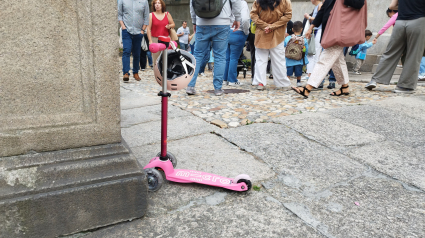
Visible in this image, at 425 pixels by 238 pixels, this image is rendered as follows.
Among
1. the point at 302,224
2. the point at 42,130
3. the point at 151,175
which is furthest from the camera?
the point at 151,175

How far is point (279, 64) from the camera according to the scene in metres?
5.94

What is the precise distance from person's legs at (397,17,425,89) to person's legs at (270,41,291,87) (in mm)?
1977

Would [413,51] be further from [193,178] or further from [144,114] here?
[193,178]

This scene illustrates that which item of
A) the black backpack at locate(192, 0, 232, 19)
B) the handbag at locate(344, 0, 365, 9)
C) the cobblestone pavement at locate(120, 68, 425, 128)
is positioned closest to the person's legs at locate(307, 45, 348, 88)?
the cobblestone pavement at locate(120, 68, 425, 128)

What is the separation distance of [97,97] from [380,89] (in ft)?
18.5

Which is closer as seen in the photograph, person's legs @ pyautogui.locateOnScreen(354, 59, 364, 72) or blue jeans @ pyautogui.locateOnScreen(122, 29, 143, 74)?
blue jeans @ pyautogui.locateOnScreen(122, 29, 143, 74)

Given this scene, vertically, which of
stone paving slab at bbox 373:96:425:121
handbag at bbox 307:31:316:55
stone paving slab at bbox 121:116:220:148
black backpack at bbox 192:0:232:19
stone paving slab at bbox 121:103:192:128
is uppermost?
black backpack at bbox 192:0:232:19

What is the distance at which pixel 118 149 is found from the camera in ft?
5.78

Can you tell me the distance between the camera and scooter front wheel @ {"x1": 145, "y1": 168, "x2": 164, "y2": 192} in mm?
1898

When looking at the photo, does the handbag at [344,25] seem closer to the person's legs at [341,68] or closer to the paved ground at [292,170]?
the person's legs at [341,68]

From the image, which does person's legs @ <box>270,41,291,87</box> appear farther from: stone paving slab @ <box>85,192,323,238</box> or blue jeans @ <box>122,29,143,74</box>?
stone paving slab @ <box>85,192,323,238</box>

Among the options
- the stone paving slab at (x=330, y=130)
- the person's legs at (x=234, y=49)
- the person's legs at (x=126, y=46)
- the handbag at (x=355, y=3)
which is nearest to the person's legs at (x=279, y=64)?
the person's legs at (x=234, y=49)

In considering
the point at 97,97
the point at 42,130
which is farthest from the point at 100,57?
the point at 42,130

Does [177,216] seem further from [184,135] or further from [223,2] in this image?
[223,2]
